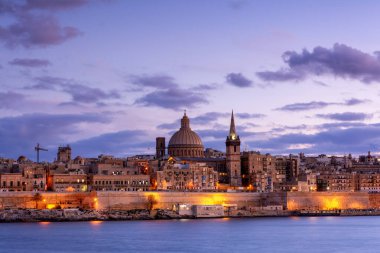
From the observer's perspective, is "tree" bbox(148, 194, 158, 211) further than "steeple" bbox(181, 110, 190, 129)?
No

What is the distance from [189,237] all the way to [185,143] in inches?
1338

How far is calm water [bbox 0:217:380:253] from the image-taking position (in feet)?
128

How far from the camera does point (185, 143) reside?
77188 mm

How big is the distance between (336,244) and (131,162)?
105 ft

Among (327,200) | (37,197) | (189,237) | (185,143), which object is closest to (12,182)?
(37,197)

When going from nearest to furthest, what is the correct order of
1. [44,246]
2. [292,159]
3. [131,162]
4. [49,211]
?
[44,246] < [49,211] < [131,162] < [292,159]

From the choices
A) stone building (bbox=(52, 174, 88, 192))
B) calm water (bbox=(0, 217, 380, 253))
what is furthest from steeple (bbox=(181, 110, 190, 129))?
calm water (bbox=(0, 217, 380, 253))

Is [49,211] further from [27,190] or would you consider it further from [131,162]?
[131,162]

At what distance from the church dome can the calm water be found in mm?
21912

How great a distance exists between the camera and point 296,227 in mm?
51062

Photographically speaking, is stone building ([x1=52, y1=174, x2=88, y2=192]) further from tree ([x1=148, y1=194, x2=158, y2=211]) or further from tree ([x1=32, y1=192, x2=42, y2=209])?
tree ([x1=32, y1=192, x2=42, y2=209])

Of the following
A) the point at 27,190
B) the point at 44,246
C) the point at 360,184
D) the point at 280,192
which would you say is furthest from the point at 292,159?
the point at 44,246

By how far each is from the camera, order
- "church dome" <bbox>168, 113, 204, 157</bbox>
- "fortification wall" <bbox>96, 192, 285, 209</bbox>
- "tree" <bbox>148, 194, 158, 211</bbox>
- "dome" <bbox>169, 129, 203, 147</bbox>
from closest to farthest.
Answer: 1. "fortification wall" <bbox>96, 192, 285, 209</bbox>
2. "tree" <bbox>148, 194, 158, 211</bbox>
3. "church dome" <bbox>168, 113, 204, 157</bbox>
4. "dome" <bbox>169, 129, 203, 147</bbox>

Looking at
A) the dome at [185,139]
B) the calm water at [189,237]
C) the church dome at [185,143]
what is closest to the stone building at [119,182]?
the calm water at [189,237]
